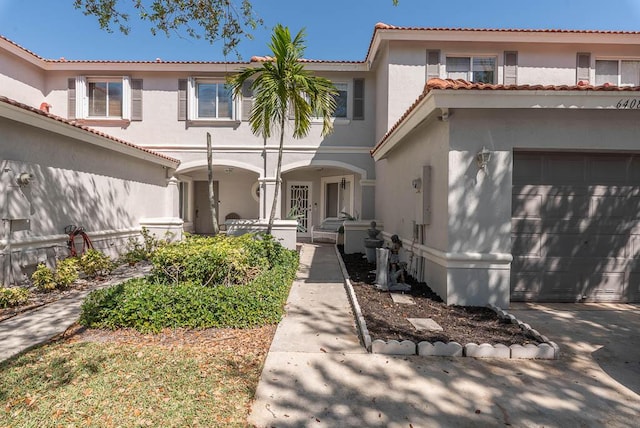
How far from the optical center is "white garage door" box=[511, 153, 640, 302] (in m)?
5.57

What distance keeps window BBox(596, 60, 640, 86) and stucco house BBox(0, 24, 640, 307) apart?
4 centimetres

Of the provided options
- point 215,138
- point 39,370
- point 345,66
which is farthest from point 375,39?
point 39,370

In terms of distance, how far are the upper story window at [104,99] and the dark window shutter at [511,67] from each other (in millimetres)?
12181

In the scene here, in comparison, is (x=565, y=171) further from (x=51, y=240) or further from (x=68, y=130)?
(x=51, y=240)

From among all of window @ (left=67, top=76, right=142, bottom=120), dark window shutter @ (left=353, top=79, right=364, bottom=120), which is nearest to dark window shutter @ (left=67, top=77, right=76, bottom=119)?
window @ (left=67, top=76, right=142, bottom=120)

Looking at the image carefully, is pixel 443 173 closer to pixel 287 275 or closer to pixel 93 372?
pixel 287 275

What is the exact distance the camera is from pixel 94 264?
721 centimetres

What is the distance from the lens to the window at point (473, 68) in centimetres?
1057

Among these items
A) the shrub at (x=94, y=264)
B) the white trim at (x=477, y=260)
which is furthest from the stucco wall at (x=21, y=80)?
the white trim at (x=477, y=260)

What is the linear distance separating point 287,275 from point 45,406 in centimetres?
436

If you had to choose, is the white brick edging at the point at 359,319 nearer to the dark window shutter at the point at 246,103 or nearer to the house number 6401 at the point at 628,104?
the house number 6401 at the point at 628,104

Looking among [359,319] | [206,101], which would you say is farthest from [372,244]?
[206,101]

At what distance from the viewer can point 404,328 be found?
4.35 m

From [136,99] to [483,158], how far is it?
11.9m
